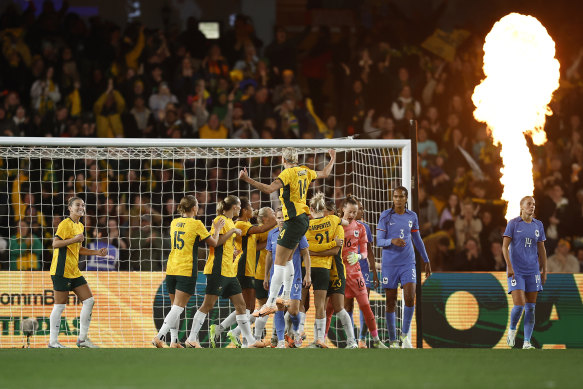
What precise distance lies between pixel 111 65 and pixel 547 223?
29.1ft

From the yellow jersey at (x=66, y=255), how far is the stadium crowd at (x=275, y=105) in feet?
9.88

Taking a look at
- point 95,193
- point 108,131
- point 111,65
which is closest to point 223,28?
point 111,65

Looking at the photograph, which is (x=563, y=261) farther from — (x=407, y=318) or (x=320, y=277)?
(x=320, y=277)

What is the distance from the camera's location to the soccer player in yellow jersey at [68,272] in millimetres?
10742

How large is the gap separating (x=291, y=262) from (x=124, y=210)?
4.65 m

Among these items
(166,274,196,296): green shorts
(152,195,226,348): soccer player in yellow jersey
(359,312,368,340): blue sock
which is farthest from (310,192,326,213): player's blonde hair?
→ (359,312,368,340): blue sock

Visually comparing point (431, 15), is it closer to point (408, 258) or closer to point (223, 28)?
point (223, 28)

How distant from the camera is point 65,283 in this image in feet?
35.4

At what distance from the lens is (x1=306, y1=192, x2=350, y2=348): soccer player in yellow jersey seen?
1074cm

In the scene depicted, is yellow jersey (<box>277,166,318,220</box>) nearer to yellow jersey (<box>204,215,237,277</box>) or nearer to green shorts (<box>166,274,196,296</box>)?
yellow jersey (<box>204,215,237,277</box>)

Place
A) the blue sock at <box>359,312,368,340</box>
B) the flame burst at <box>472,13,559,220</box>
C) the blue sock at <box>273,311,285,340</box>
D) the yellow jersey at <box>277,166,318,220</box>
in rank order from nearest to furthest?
the yellow jersey at <box>277,166,318,220</box>
the blue sock at <box>273,311,285,340</box>
the blue sock at <box>359,312,368,340</box>
the flame burst at <box>472,13,559,220</box>

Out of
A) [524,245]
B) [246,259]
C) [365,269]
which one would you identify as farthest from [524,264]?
[246,259]

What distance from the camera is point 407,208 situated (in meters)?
11.8

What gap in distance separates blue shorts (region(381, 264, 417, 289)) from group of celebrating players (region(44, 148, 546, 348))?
0.6 inches
